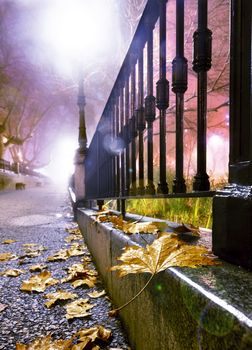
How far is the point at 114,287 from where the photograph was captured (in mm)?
1753

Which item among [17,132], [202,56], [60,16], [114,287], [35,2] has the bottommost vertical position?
[114,287]

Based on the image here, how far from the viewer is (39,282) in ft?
7.48

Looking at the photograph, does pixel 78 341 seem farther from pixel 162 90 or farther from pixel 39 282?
pixel 162 90

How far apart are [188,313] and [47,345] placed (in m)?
0.91

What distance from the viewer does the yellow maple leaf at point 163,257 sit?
3.35 ft

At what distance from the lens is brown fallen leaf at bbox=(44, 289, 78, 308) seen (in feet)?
6.22

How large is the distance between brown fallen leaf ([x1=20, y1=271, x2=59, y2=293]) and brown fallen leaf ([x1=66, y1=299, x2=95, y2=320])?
1.26ft

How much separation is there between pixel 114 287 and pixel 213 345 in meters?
1.14

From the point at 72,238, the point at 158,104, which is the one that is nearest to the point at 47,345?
the point at 158,104

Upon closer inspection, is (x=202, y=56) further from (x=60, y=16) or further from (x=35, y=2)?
(x=35, y=2)

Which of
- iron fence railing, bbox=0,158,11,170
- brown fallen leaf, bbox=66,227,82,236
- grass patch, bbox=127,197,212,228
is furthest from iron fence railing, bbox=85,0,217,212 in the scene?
iron fence railing, bbox=0,158,11,170

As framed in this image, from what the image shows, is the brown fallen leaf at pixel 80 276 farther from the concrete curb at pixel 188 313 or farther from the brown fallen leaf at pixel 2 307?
the concrete curb at pixel 188 313

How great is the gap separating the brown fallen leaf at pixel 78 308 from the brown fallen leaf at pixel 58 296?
0.10 meters

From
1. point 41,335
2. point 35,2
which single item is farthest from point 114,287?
point 35,2
